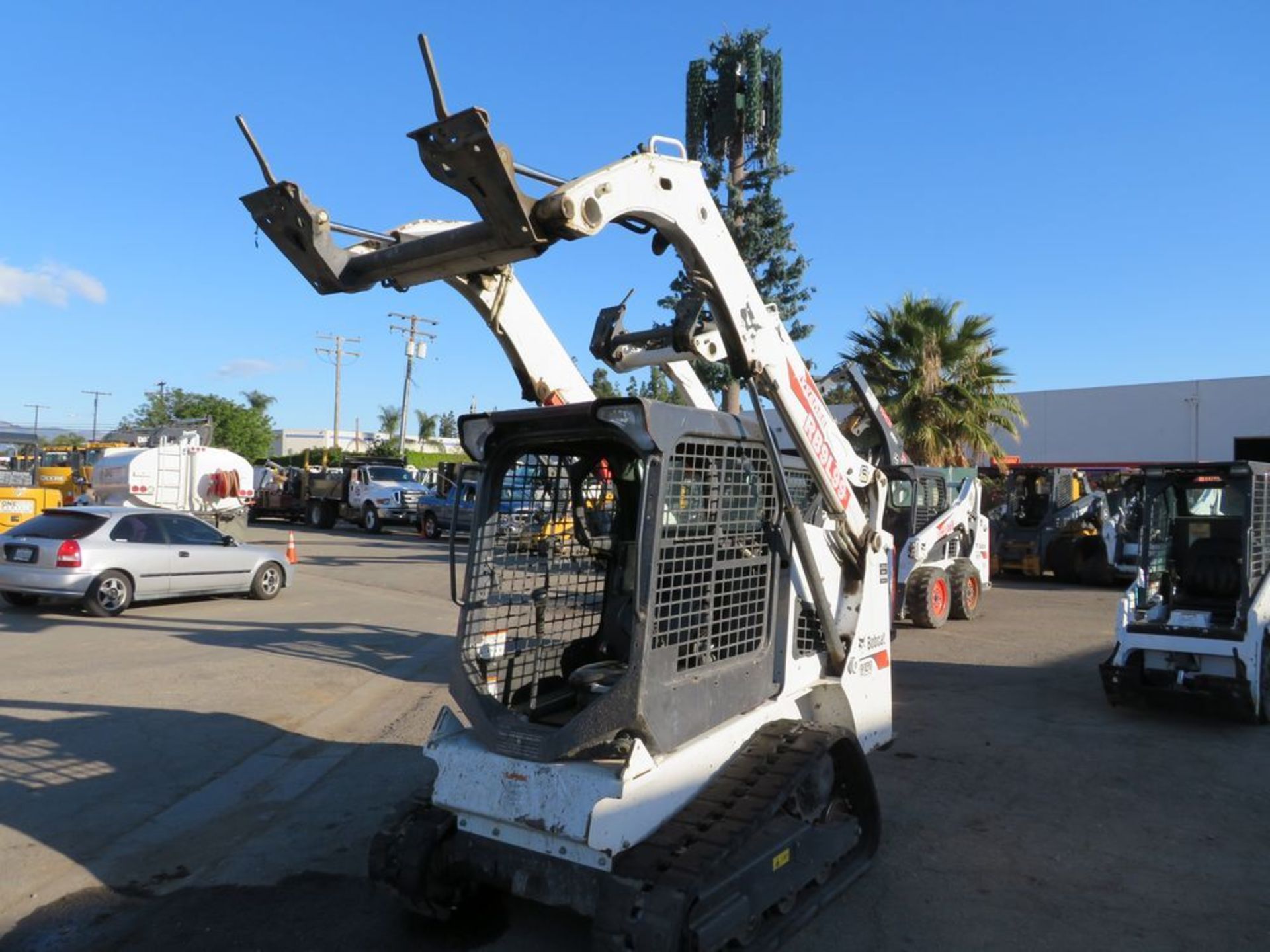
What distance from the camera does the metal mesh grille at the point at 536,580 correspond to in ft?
14.9

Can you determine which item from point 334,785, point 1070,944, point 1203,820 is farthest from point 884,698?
point 334,785

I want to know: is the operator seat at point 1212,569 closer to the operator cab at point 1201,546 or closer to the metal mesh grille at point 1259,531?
the operator cab at point 1201,546

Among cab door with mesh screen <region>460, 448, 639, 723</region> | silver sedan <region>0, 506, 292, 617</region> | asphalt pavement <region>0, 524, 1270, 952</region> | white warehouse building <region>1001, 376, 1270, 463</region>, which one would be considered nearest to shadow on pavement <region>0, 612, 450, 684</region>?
asphalt pavement <region>0, 524, 1270, 952</region>

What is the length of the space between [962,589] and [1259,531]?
6163mm

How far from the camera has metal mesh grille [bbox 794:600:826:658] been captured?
4.95 meters

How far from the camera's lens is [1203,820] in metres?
5.79

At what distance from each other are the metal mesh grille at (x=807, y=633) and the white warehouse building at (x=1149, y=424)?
26.3 metres

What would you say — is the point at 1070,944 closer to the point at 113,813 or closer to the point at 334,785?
the point at 334,785

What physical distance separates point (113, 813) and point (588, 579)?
11.0 feet

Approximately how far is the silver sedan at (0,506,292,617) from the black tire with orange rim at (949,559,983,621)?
1106 cm

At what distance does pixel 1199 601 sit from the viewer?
9148 millimetres

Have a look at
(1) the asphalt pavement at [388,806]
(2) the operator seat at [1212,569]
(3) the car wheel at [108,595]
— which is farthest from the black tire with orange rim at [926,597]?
(3) the car wheel at [108,595]

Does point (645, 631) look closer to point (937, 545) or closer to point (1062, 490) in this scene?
point (937, 545)

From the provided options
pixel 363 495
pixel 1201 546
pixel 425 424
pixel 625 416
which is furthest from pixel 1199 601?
pixel 425 424
